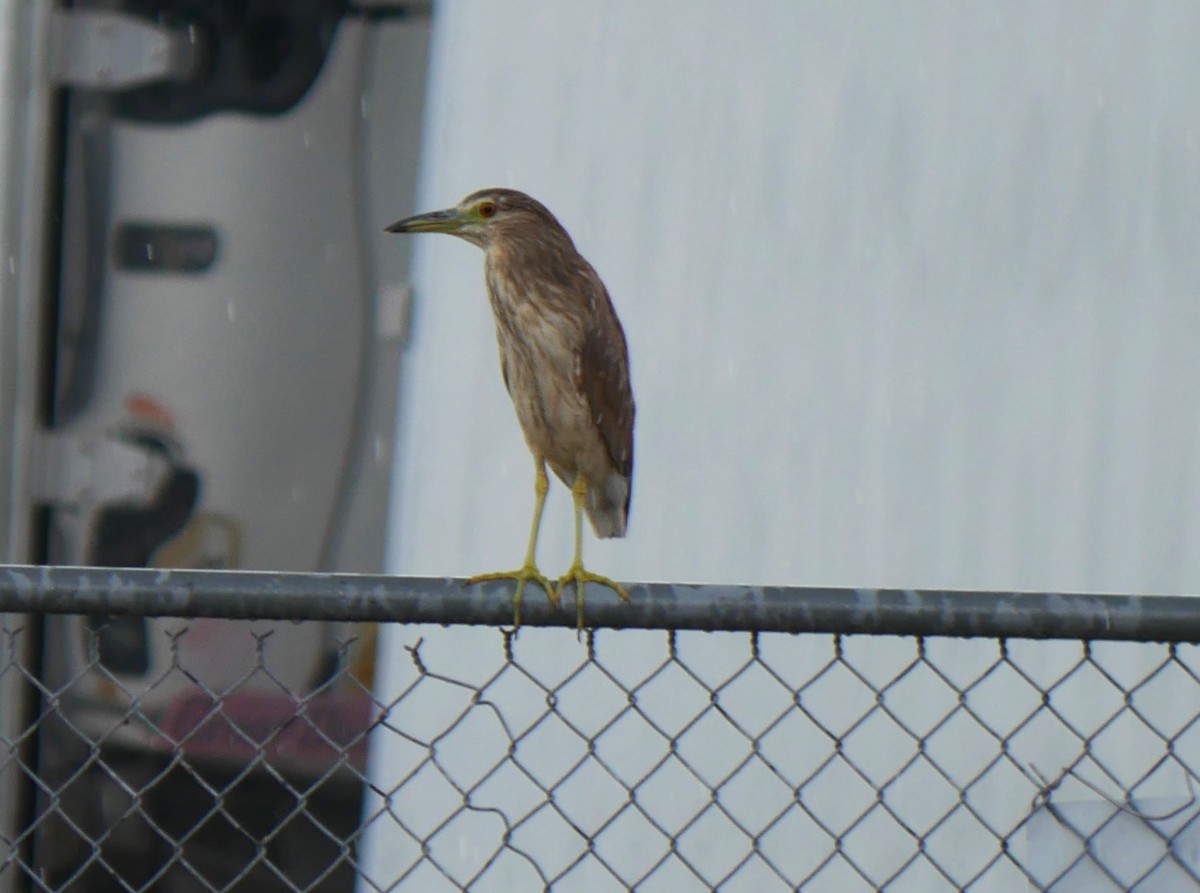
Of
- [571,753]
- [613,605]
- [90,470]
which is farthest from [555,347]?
[90,470]

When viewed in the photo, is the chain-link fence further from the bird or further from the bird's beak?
the bird's beak

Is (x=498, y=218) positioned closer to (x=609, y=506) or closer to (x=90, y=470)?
(x=609, y=506)

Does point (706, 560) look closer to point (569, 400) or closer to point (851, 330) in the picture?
point (851, 330)

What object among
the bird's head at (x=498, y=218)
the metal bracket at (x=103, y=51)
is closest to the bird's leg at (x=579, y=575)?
the bird's head at (x=498, y=218)

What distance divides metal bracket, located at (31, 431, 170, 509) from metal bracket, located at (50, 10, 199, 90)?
2.19 ft

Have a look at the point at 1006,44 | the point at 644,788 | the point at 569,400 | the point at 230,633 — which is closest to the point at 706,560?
the point at 644,788

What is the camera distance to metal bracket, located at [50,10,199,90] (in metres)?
2.80

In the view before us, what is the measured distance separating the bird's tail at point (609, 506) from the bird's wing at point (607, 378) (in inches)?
2.3

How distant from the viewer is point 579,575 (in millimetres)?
1999

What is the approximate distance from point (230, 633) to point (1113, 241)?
1.81 meters

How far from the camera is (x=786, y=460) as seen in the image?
279 centimetres

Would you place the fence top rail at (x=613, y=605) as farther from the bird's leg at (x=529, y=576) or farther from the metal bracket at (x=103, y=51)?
the metal bracket at (x=103, y=51)

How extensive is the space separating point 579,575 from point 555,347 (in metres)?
0.42

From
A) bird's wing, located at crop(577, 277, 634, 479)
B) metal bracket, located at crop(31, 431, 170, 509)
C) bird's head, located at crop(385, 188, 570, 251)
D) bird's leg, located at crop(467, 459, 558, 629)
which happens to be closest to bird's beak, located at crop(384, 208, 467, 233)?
bird's head, located at crop(385, 188, 570, 251)
